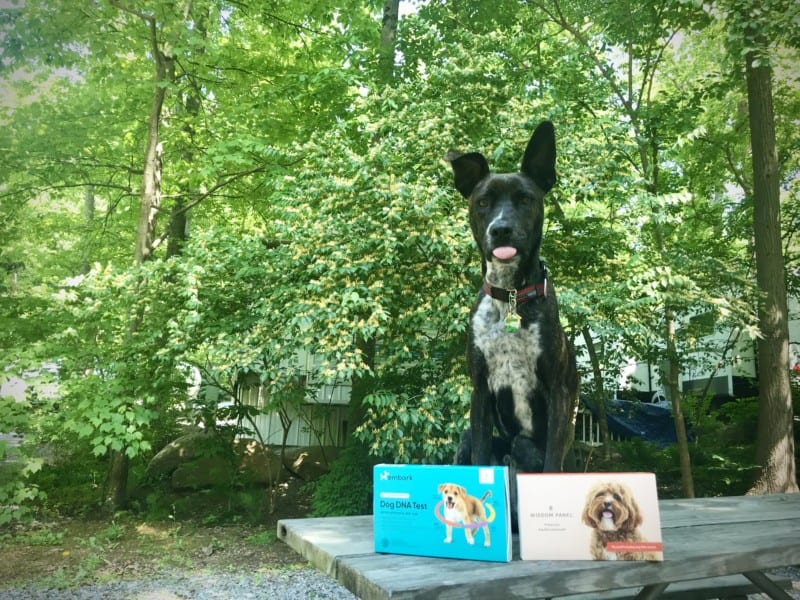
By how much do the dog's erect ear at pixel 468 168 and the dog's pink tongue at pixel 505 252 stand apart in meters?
0.32

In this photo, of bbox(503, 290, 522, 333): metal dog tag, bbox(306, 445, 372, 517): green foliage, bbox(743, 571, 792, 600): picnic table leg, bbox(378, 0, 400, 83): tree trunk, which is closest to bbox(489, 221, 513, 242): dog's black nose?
bbox(503, 290, 522, 333): metal dog tag

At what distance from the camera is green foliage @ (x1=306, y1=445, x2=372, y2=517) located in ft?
20.8

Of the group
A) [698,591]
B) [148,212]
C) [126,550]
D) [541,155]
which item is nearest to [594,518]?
[541,155]

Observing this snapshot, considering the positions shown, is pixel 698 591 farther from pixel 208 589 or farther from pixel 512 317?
pixel 208 589

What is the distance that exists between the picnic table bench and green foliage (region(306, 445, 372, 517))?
407cm

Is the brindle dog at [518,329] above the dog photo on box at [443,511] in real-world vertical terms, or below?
above

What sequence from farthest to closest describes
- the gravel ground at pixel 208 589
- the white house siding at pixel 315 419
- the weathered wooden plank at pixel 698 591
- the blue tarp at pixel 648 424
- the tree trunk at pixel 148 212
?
the blue tarp at pixel 648 424
the white house siding at pixel 315 419
the tree trunk at pixel 148 212
the gravel ground at pixel 208 589
the weathered wooden plank at pixel 698 591

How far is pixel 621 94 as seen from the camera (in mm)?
7438

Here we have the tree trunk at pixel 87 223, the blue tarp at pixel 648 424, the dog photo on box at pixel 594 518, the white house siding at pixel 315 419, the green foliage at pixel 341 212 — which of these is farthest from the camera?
the blue tarp at pixel 648 424

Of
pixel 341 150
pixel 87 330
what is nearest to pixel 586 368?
pixel 341 150

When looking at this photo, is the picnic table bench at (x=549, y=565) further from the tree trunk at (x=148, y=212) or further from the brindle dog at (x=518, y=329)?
the tree trunk at (x=148, y=212)

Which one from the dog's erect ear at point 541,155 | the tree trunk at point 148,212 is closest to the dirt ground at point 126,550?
the tree trunk at point 148,212

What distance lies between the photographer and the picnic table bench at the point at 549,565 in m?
1.39

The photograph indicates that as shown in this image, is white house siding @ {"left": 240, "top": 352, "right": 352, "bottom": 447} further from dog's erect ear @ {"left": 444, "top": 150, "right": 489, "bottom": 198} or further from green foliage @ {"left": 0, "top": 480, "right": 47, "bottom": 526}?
dog's erect ear @ {"left": 444, "top": 150, "right": 489, "bottom": 198}
